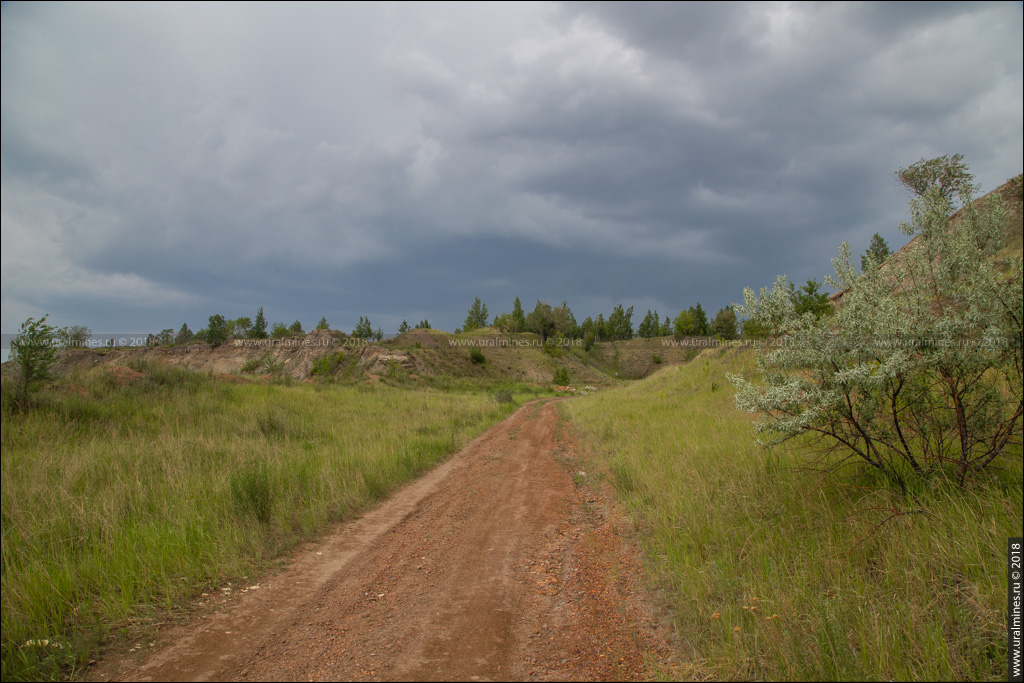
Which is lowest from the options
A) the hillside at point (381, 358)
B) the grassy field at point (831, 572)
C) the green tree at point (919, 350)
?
the grassy field at point (831, 572)

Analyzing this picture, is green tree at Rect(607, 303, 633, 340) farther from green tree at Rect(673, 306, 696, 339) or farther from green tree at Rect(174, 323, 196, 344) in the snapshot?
green tree at Rect(174, 323, 196, 344)

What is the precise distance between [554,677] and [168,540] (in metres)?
5.19

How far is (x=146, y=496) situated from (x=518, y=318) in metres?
103

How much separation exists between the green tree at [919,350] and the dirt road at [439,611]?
2756 mm

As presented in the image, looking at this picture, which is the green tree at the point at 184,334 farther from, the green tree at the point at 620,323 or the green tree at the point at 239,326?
the green tree at the point at 620,323

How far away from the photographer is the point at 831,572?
409cm

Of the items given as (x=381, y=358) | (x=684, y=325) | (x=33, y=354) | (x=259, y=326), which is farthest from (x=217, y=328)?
(x=684, y=325)

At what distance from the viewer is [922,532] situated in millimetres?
4160

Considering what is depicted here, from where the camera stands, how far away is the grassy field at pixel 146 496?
450 cm

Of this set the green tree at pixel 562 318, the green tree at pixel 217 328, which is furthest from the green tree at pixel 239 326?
the green tree at pixel 562 318

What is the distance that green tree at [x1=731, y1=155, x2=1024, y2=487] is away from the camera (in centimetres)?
450

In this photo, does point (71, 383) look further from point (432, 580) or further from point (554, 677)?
point (554, 677)

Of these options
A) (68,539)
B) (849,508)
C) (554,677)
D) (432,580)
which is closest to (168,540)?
(68,539)

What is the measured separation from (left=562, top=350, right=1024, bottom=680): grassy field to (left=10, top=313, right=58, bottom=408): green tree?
16419 mm
